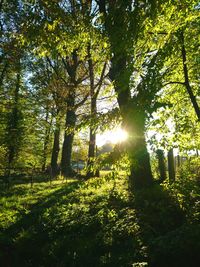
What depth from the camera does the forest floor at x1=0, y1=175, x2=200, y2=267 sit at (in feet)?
19.3

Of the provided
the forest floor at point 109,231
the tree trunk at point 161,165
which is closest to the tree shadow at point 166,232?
the forest floor at point 109,231

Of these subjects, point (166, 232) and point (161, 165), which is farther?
point (161, 165)

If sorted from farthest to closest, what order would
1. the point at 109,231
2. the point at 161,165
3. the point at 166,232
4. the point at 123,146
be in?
the point at 161,165
the point at 109,231
the point at 166,232
the point at 123,146

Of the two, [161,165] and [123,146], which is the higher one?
[161,165]

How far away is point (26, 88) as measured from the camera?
2742 centimetres

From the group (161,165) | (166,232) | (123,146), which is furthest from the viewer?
(161,165)

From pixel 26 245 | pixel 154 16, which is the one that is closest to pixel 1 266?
pixel 26 245

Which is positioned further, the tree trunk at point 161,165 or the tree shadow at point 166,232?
the tree trunk at point 161,165

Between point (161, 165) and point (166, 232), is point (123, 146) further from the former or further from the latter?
point (161, 165)

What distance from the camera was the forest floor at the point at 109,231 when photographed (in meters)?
5.88

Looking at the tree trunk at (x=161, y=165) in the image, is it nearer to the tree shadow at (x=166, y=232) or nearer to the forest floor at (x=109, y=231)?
the forest floor at (x=109, y=231)

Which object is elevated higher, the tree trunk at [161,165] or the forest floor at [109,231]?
the tree trunk at [161,165]

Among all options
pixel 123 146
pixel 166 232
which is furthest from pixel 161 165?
pixel 123 146

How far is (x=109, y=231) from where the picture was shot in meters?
7.55
